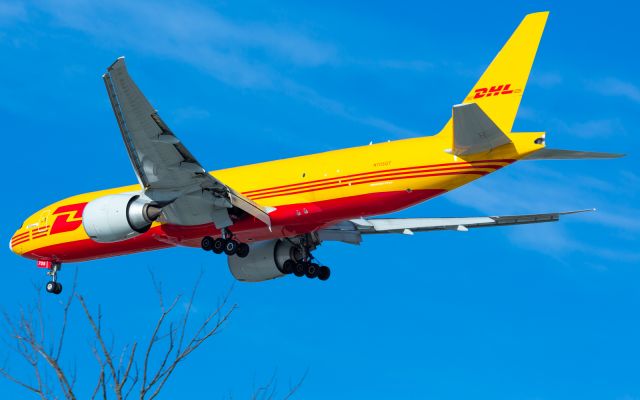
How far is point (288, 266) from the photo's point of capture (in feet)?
120

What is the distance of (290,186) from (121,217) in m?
5.53

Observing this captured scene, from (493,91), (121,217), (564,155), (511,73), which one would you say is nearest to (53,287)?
(121,217)

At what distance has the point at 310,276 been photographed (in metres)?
36.4

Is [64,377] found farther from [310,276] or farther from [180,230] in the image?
[310,276]

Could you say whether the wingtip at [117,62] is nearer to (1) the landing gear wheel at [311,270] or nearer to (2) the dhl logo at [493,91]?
(2) the dhl logo at [493,91]

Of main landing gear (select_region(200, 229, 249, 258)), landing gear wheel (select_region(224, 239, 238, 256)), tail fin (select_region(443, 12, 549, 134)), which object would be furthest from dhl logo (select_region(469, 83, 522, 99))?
landing gear wheel (select_region(224, 239, 238, 256))

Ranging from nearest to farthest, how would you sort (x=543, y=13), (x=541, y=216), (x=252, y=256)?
(x=543, y=13), (x=541, y=216), (x=252, y=256)

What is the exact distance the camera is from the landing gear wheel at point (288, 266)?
36.6 m

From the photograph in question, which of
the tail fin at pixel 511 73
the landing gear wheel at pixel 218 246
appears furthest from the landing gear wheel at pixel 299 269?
the tail fin at pixel 511 73

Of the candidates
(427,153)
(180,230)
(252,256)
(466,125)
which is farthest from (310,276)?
(466,125)

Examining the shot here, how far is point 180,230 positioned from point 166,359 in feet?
62.3

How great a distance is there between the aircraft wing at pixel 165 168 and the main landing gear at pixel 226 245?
46 centimetres

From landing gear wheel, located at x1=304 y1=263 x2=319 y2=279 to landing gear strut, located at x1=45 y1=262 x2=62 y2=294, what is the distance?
9466 millimetres

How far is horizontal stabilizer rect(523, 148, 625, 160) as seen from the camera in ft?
92.1
